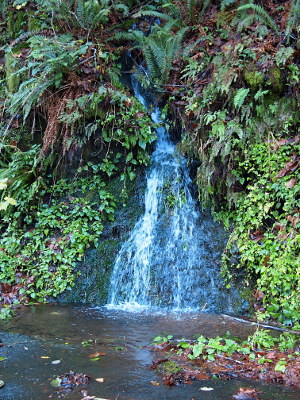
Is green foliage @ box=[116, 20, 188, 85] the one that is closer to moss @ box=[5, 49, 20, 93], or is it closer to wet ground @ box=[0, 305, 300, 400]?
moss @ box=[5, 49, 20, 93]

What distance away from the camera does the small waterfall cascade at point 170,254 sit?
6250 millimetres

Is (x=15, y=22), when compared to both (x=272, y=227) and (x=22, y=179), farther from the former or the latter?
(x=272, y=227)

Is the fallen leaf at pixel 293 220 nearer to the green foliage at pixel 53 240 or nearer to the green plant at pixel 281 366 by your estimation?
the green plant at pixel 281 366

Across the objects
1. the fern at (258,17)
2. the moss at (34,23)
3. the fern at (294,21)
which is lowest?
the fern at (294,21)

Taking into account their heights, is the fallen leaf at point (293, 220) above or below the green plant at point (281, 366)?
above

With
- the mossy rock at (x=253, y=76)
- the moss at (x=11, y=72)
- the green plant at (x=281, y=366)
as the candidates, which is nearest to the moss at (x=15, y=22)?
the moss at (x=11, y=72)

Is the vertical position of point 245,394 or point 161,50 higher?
point 161,50

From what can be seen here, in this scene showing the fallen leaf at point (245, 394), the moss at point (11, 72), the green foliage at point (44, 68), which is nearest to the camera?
the fallen leaf at point (245, 394)

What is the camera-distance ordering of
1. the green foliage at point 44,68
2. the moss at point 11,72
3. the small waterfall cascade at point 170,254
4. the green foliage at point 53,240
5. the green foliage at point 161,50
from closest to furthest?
1. the small waterfall cascade at point 170,254
2. the green foliage at point 53,240
3. the green foliage at point 44,68
4. the green foliage at point 161,50
5. the moss at point 11,72

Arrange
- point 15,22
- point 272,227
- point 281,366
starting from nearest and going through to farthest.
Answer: point 281,366, point 272,227, point 15,22

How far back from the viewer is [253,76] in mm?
6676

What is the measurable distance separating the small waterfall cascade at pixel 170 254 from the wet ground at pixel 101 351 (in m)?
0.54

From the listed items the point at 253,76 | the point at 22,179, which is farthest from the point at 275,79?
the point at 22,179

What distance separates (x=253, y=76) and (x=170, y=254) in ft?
11.8
